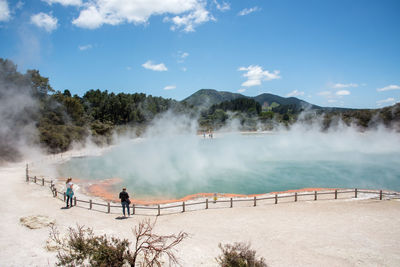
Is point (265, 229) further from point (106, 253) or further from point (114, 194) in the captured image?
point (114, 194)

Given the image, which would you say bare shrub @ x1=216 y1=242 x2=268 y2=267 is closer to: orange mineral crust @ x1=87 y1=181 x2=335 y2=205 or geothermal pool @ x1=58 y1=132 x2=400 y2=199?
orange mineral crust @ x1=87 y1=181 x2=335 y2=205

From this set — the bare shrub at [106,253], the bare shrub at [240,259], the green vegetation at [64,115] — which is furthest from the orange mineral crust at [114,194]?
the green vegetation at [64,115]

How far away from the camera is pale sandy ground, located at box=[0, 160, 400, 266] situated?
6.60 meters

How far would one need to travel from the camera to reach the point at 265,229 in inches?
338

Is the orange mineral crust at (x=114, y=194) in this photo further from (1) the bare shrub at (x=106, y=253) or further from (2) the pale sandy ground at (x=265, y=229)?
(1) the bare shrub at (x=106, y=253)

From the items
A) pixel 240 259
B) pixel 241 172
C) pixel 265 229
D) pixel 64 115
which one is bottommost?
pixel 241 172

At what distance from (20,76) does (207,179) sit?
29.2m

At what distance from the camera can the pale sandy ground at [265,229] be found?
660 cm

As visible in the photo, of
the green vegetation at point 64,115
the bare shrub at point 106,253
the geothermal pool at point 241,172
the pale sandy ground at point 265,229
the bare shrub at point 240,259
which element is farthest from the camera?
the green vegetation at point 64,115

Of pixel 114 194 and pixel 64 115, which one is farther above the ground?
pixel 64 115

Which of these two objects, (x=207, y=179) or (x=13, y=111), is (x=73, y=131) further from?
(x=207, y=179)

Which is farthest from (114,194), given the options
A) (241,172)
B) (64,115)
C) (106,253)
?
(64,115)

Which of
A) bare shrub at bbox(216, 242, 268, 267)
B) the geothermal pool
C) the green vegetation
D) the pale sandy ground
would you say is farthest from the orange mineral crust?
the green vegetation

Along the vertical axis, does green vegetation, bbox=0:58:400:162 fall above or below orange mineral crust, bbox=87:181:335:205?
above
